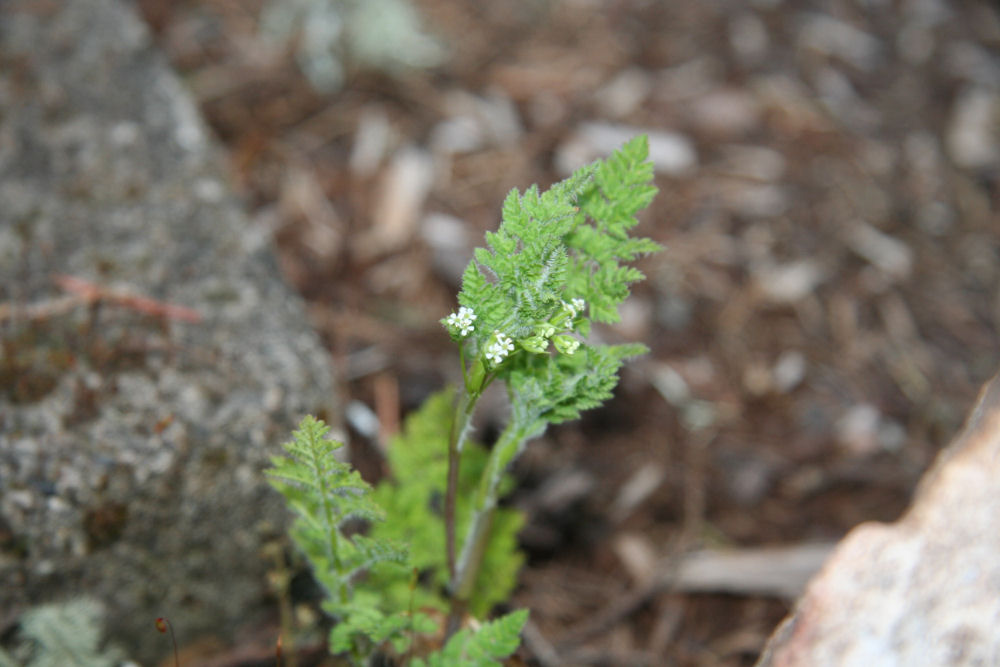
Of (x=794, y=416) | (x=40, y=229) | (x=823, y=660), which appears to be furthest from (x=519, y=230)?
(x=794, y=416)

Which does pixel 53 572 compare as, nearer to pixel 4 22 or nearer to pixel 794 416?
pixel 4 22

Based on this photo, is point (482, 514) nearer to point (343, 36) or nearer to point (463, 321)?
point (463, 321)

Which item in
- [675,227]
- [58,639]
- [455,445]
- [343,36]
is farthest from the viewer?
[343,36]

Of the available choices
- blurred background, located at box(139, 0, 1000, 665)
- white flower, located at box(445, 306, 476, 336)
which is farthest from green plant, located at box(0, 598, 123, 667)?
white flower, located at box(445, 306, 476, 336)

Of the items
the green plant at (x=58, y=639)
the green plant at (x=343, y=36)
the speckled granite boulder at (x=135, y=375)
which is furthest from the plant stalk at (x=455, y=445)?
the green plant at (x=343, y=36)

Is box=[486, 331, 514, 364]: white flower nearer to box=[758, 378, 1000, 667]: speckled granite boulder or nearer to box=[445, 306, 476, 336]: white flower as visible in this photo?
box=[445, 306, 476, 336]: white flower

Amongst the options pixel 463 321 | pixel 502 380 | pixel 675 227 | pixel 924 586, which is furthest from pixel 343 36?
pixel 924 586
